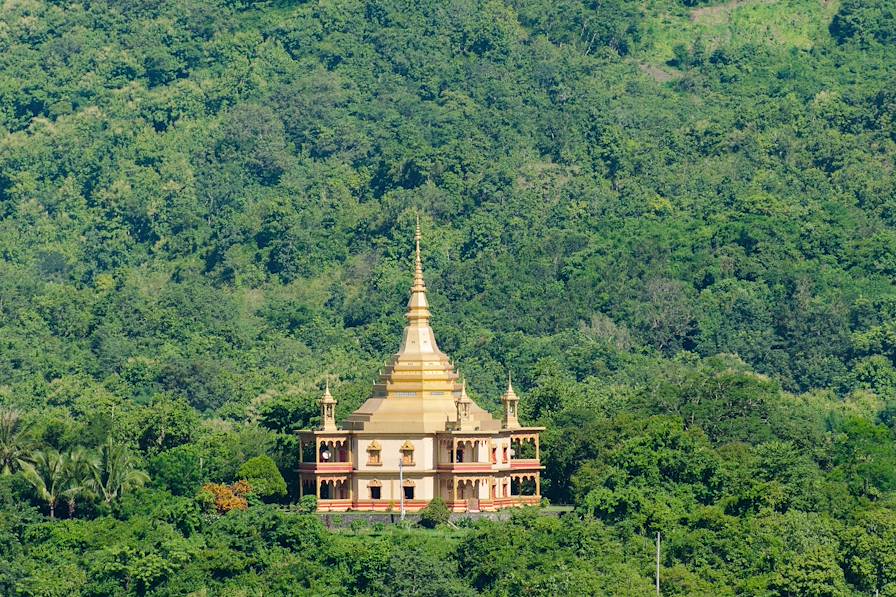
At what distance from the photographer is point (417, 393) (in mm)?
100438

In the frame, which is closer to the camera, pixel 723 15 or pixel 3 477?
pixel 3 477

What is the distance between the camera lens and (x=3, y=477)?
98.2m

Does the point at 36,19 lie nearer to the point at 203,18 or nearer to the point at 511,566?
the point at 203,18

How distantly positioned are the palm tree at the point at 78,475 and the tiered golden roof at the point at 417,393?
7952 mm

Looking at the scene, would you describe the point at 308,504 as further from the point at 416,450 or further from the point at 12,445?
the point at 12,445

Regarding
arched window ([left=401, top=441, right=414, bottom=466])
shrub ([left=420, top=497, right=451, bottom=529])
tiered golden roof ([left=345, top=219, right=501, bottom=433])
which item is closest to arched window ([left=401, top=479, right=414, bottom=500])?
arched window ([left=401, top=441, right=414, bottom=466])

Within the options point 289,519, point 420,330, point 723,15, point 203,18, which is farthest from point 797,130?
point 289,519

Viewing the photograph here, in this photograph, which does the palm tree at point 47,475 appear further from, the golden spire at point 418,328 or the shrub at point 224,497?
the golden spire at point 418,328

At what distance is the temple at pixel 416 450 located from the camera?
98.4 m

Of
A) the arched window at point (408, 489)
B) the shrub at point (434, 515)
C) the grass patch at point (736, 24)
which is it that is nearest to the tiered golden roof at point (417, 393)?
the arched window at point (408, 489)

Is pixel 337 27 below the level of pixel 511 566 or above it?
above

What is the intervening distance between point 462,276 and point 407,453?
154 ft

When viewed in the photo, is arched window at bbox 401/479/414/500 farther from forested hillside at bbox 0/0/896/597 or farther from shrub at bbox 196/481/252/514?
shrub at bbox 196/481/252/514

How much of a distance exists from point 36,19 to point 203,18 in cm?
989
